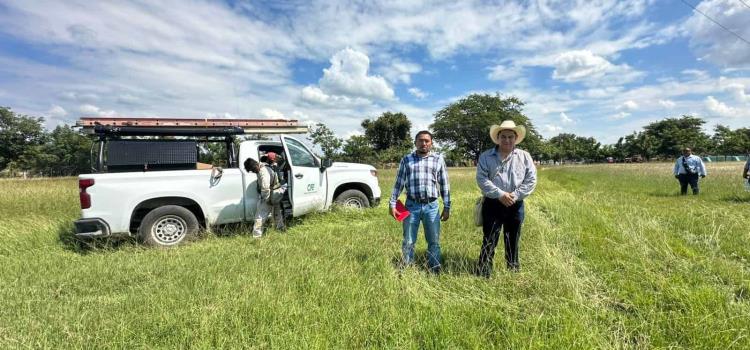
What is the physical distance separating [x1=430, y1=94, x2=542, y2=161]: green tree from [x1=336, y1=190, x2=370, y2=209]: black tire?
192ft

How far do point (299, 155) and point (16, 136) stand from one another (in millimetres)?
71578

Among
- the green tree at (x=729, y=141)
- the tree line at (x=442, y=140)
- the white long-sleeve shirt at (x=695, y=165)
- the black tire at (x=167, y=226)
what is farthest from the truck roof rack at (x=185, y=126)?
the green tree at (x=729, y=141)

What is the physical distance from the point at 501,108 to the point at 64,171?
2730 inches

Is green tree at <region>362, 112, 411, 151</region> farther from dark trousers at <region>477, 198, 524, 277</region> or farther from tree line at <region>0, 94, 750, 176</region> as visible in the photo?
dark trousers at <region>477, 198, 524, 277</region>

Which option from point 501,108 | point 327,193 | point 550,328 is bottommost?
point 550,328

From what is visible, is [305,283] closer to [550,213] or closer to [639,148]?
[550,213]

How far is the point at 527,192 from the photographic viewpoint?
384cm

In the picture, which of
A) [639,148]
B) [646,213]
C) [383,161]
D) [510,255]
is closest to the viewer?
[510,255]

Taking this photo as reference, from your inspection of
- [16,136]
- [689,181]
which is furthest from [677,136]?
[16,136]

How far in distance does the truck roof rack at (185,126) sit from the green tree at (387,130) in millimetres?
51082

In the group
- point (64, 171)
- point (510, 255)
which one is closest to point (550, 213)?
point (510, 255)

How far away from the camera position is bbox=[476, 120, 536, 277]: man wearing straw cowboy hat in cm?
387

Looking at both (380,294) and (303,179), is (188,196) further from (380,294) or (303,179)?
(380,294)

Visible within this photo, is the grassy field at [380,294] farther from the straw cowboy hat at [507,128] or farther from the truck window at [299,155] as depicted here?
the truck window at [299,155]
